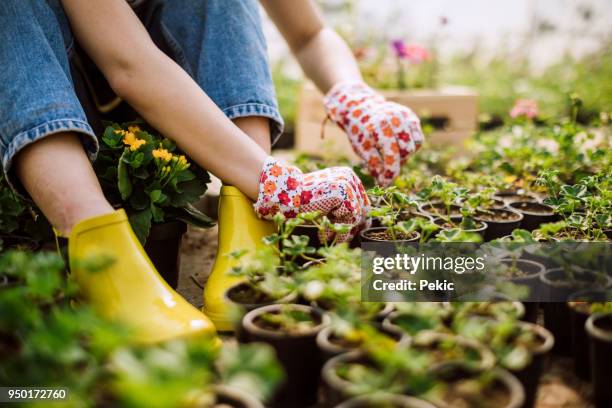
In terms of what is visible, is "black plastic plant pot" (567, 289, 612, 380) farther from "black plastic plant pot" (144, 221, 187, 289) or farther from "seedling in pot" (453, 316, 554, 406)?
"black plastic plant pot" (144, 221, 187, 289)

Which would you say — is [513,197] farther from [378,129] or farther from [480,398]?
[480,398]

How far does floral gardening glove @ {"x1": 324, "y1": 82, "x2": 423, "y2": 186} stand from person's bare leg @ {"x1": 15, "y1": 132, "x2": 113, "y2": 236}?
29.1 inches

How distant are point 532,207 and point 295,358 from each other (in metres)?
1.01

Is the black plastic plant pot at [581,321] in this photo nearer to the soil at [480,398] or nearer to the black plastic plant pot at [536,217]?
the soil at [480,398]

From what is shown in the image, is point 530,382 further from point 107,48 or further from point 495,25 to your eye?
point 495,25

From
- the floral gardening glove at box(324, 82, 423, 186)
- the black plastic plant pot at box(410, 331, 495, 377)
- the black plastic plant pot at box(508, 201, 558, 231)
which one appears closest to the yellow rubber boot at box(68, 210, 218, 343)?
the black plastic plant pot at box(410, 331, 495, 377)

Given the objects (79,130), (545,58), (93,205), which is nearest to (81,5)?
(79,130)

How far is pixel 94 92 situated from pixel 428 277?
0.94m

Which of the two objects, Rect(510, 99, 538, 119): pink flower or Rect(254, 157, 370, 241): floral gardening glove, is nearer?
Rect(254, 157, 370, 241): floral gardening glove

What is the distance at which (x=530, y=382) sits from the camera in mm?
913

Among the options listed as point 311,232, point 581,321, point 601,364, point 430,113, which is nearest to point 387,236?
point 311,232

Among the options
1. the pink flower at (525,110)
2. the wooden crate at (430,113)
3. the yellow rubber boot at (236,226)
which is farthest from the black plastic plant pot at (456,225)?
the wooden crate at (430,113)

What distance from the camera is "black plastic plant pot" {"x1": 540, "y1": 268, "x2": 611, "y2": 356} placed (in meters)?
1.12

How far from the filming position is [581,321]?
1.06 m
